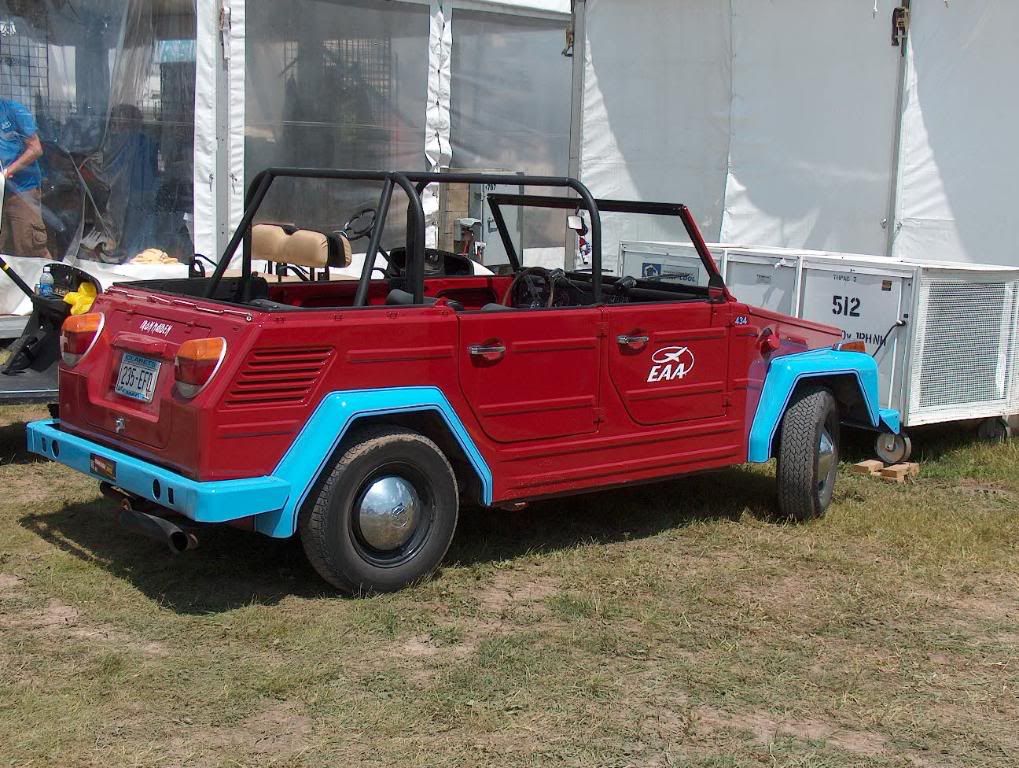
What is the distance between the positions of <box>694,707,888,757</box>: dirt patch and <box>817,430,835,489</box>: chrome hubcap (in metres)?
2.56

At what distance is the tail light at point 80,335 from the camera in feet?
17.9

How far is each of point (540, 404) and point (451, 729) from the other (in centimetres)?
184

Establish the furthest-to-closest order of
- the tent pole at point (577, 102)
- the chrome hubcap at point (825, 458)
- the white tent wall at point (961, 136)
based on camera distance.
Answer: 1. the tent pole at point (577, 102)
2. the white tent wall at point (961, 136)
3. the chrome hubcap at point (825, 458)

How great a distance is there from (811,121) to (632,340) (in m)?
6.16

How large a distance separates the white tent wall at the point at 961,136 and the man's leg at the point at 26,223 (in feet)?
23.7

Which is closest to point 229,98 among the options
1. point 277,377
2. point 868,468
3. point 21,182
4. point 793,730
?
point 21,182

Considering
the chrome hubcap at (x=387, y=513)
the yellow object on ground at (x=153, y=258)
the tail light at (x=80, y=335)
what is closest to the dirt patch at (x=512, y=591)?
the chrome hubcap at (x=387, y=513)

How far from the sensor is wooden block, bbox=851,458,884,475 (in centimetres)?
765

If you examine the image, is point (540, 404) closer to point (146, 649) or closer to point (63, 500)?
point (146, 649)

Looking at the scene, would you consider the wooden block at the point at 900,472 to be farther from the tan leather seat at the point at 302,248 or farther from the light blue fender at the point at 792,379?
the tan leather seat at the point at 302,248

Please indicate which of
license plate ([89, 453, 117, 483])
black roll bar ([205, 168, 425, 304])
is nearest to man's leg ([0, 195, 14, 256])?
black roll bar ([205, 168, 425, 304])

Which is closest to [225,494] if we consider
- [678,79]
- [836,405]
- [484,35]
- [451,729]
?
[451,729]

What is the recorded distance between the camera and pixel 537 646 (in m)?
4.65

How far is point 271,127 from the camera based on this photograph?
12.1 m
